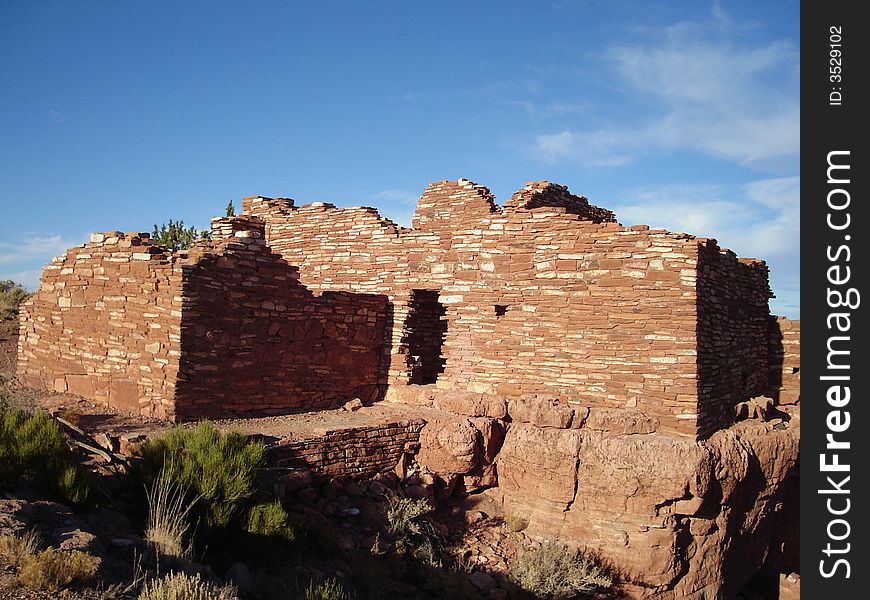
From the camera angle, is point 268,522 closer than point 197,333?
Yes

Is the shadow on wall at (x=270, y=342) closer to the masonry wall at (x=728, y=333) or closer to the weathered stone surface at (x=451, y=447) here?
the weathered stone surface at (x=451, y=447)

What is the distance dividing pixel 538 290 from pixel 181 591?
266 inches

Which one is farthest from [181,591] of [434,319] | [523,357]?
[434,319]

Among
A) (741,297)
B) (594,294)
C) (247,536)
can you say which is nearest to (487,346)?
(594,294)

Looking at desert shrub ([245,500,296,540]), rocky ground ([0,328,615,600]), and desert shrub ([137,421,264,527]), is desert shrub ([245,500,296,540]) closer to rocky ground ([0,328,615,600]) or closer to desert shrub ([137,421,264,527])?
desert shrub ([137,421,264,527])

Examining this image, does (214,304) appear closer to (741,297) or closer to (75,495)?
(75,495)

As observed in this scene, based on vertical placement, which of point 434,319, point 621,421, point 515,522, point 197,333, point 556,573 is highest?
point 434,319

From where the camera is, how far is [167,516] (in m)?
5.74

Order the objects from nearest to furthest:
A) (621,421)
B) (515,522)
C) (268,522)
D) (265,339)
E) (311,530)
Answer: (268,522), (311,530), (621,421), (515,522), (265,339)

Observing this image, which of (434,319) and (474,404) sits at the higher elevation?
(434,319)

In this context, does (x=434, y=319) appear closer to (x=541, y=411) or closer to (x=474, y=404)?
(x=474, y=404)

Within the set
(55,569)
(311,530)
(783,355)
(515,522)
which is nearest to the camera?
(55,569)

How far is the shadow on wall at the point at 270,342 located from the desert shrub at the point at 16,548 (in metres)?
4.56

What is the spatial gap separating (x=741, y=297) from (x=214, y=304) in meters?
8.22
